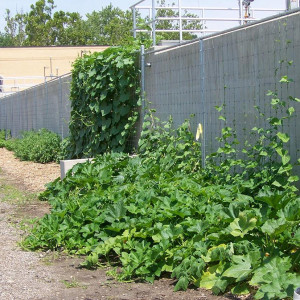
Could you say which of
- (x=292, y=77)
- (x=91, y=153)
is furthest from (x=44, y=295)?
(x=91, y=153)

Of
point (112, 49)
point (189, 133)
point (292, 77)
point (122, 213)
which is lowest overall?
point (122, 213)

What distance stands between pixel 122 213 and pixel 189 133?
2.61 metres

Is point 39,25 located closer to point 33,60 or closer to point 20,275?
point 33,60

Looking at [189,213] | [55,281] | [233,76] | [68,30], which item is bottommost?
[55,281]

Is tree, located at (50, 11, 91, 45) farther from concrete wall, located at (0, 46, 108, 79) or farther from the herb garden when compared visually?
the herb garden

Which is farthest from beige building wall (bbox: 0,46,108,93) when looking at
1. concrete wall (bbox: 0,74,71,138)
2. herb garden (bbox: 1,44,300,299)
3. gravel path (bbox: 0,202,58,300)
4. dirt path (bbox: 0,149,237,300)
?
gravel path (bbox: 0,202,58,300)

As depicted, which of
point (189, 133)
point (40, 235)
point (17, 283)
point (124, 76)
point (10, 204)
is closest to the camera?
point (17, 283)

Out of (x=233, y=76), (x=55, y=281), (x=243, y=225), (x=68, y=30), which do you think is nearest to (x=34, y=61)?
(x=68, y=30)

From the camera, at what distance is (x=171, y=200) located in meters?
6.44

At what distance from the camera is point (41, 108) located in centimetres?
2058

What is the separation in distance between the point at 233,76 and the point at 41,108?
44.4 ft

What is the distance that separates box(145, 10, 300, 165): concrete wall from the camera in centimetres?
688

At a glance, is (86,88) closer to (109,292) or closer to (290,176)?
(290,176)

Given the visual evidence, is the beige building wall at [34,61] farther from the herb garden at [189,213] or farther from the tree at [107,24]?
the herb garden at [189,213]
